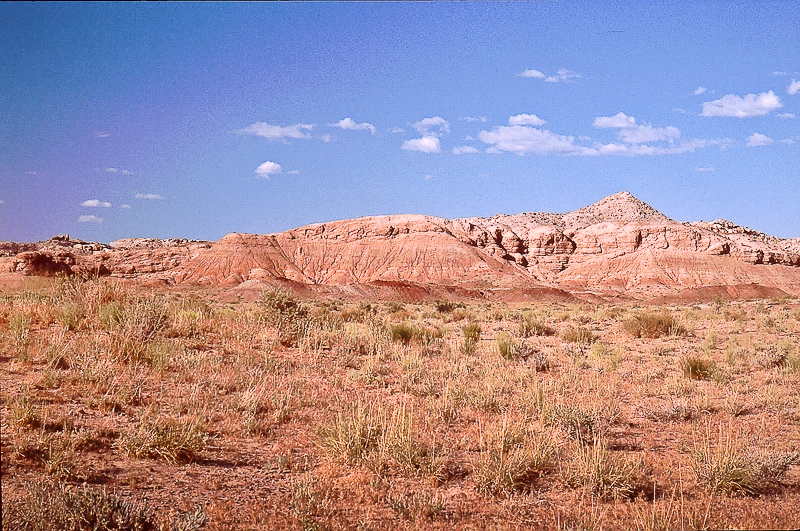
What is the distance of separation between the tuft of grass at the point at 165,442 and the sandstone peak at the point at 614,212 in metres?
106

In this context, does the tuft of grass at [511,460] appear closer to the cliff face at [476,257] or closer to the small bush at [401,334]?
the small bush at [401,334]

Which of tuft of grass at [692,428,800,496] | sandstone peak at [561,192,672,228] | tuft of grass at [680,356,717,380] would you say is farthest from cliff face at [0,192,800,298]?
tuft of grass at [692,428,800,496]

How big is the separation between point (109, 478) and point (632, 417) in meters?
6.27

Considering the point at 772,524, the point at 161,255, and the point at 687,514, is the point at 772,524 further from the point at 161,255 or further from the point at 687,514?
the point at 161,255

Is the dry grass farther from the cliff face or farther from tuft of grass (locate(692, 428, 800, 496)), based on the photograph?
the cliff face

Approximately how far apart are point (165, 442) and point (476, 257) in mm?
79337

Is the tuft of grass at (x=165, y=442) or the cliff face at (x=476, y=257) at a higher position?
the cliff face at (x=476, y=257)

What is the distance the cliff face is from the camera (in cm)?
7506

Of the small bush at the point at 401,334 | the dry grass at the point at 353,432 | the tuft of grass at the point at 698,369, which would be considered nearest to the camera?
the dry grass at the point at 353,432

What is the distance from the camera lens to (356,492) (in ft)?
15.4

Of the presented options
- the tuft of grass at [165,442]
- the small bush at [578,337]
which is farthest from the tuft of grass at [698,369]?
the tuft of grass at [165,442]

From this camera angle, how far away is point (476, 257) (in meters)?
83.0

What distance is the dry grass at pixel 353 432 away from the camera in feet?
14.2

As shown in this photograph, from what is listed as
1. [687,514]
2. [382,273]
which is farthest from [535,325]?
[382,273]
